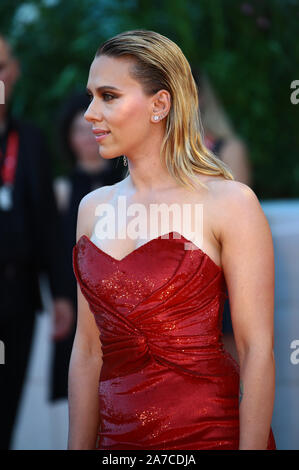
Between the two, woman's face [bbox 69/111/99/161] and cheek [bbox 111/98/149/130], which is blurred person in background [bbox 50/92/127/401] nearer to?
woman's face [bbox 69/111/99/161]

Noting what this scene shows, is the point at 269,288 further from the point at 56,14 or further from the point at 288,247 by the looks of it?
the point at 56,14

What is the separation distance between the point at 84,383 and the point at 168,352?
0.95 feet

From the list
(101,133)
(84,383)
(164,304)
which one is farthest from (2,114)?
(164,304)

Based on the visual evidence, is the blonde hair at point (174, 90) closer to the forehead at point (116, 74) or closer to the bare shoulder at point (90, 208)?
the forehead at point (116, 74)

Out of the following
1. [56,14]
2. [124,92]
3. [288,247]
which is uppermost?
[56,14]

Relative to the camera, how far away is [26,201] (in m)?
3.54

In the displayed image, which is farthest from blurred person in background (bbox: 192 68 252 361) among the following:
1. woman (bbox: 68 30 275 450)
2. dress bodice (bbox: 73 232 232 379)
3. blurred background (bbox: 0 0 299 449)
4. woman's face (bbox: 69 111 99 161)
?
dress bodice (bbox: 73 232 232 379)

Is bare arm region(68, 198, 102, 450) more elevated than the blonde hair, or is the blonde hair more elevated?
the blonde hair

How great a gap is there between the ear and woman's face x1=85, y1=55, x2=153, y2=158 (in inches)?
0.8

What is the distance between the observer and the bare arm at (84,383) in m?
2.14

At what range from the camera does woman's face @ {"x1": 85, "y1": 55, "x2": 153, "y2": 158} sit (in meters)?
2.02

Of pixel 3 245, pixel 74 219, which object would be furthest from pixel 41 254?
pixel 74 219

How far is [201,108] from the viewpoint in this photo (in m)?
3.91

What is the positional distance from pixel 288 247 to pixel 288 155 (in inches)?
80.3
